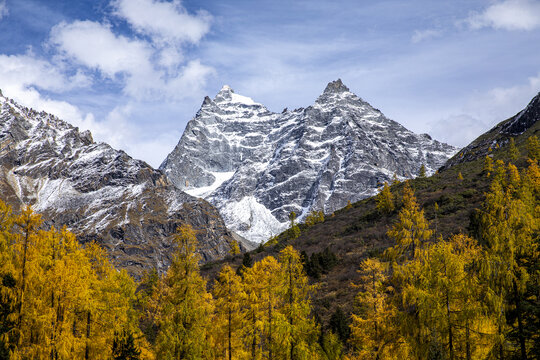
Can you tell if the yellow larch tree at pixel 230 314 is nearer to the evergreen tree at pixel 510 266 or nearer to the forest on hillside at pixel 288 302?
the forest on hillside at pixel 288 302

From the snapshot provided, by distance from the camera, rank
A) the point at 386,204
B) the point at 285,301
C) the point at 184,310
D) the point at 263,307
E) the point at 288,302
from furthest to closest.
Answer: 1. the point at 386,204
2. the point at 263,307
3. the point at 285,301
4. the point at 288,302
5. the point at 184,310

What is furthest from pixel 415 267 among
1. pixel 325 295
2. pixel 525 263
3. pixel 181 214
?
pixel 181 214

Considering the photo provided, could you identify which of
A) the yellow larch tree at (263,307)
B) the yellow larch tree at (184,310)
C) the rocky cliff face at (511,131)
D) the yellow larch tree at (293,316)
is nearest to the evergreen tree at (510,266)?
the yellow larch tree at (293,316)

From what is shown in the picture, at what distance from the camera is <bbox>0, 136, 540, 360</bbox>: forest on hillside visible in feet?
37.8

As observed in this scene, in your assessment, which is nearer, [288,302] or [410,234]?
[410,234]

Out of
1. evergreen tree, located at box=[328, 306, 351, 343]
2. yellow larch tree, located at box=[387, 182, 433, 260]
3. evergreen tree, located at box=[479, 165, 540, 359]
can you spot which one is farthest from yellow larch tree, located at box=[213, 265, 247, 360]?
Result: evergreen tree, located at box=[479, 165, 540, 359]

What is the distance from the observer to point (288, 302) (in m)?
18.8

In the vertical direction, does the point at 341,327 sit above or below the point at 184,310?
below

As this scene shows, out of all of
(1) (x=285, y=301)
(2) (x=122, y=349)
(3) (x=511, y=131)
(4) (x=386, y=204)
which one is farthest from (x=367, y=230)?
(3) (x=511, y=131)

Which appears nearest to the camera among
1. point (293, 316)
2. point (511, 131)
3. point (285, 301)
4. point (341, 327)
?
point (293, 316)

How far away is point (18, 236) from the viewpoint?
1564 cm

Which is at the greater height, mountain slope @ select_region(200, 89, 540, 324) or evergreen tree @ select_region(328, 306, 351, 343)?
mountain slope @ select_region(200, 89, 540, 324)

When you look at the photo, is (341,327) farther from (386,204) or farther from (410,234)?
(386,204)

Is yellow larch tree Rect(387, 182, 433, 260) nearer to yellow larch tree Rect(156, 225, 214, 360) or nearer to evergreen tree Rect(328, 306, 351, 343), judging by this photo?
yellow larch tree Rect(156, 225, 214, 360)
